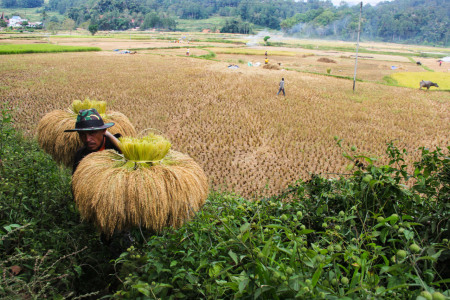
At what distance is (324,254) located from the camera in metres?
1.49

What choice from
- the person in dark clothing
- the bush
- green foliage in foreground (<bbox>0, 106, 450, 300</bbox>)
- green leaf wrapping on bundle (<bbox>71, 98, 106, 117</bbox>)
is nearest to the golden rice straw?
green foliage in foreground (<bbox>0, 106, 450, 300</bbox>)

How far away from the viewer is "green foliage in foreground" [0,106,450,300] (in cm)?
127

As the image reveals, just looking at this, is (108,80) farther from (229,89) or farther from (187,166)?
(187,166)

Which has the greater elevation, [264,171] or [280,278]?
[280,278]

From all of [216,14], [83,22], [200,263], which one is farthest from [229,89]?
[216,14]

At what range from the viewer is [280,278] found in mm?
1237

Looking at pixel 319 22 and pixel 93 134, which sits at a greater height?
pixel 319 22

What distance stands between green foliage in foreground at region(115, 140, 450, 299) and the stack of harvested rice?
84.1 inches

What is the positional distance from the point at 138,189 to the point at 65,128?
7.16ft

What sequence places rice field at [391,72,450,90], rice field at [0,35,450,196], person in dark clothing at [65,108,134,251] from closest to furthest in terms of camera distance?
person in dark clothing at [65,108,134,251] < rice field at [0,35,450,196] < rice field at [391,72,450,90]

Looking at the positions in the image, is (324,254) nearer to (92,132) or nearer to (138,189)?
(138,189)

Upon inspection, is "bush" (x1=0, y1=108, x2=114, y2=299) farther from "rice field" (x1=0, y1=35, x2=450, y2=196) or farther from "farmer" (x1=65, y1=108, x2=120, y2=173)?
"rice field" (x1=0, y1=35, x2=450, y2=196)

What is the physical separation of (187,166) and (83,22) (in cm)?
9536

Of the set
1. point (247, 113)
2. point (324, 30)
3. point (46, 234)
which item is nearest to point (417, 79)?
point (247, 113)
